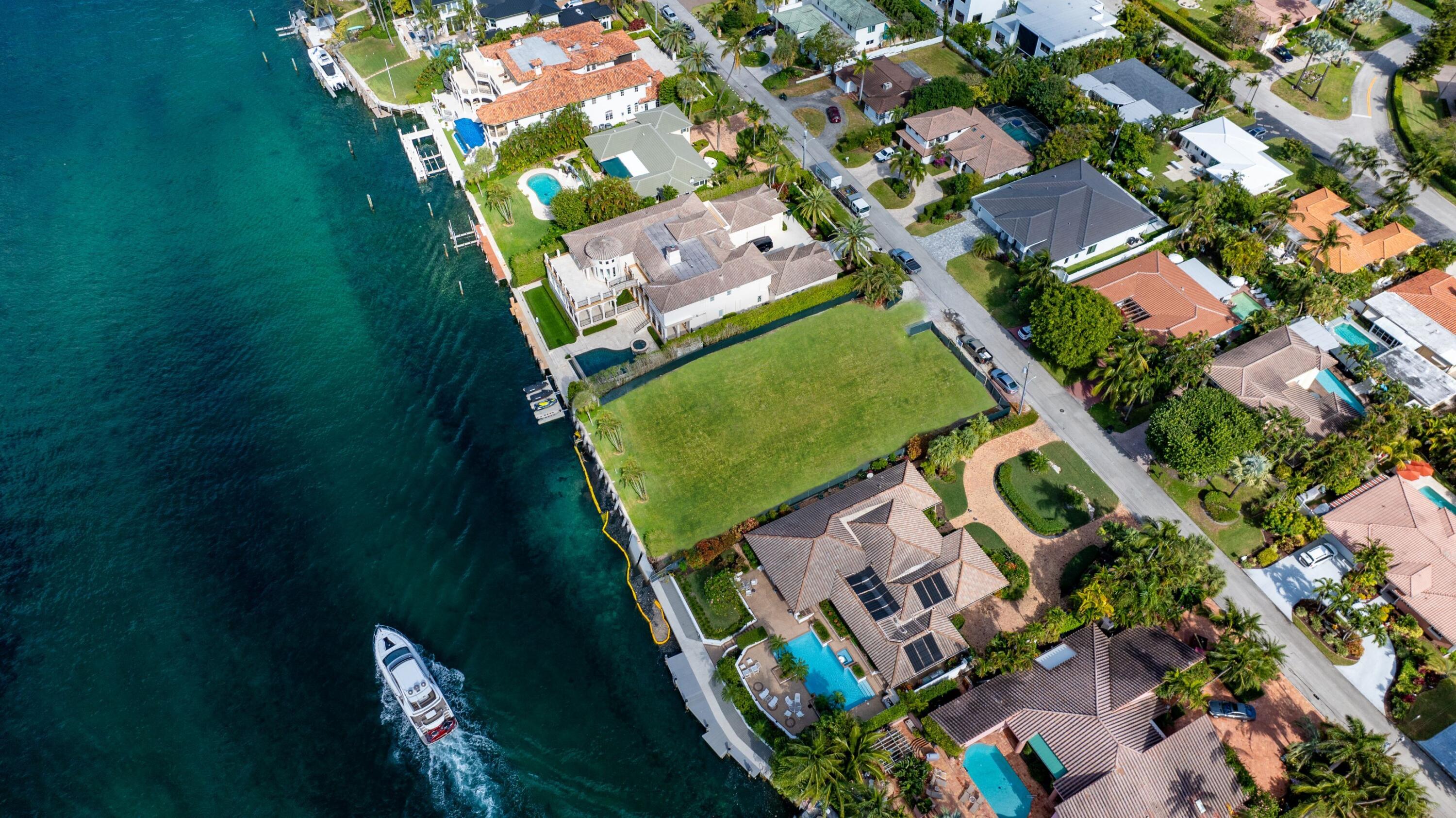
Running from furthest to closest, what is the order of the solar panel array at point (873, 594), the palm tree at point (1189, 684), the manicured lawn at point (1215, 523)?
the manicured lawn at point (1215, 523), the solar panel array at point (873, 594), the palm tree at point (1189, 684)

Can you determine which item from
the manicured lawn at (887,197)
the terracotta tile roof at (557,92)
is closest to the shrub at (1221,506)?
the manicured lawn at (887,197)

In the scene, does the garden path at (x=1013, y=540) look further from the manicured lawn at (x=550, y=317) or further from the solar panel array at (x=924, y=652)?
the manicured lawn at (x=550, y=317)

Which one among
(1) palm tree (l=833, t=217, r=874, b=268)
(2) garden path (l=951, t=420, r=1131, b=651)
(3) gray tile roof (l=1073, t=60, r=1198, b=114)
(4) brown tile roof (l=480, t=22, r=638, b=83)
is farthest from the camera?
(4) brown tile roof (l=480, t=22, r=638, b=83)

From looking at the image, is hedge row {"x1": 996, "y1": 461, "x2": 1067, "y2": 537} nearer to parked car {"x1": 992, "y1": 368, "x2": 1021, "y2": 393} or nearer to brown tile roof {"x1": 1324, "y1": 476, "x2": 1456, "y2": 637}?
parked car {"x1": 992, "y1": 368, "x2": 1021, "y2": 393}

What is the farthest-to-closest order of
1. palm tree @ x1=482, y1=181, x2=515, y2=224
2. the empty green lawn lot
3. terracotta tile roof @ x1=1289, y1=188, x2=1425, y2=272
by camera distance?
1. palm tree @ x1=482, y1=181, x2=515, y2=224
2. terracotta tile roof @ x1=1289, y1=188, x2=1425, y2=272
3. the empty green lawn lot

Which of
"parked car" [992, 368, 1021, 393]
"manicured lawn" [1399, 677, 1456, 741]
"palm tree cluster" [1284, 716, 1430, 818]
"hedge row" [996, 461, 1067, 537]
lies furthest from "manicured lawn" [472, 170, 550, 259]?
"manicured lawn" [1399, 677, 1456, 741]

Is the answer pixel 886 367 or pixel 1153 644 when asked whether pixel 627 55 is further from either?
pixel 1153 644
